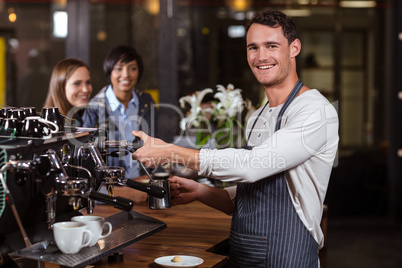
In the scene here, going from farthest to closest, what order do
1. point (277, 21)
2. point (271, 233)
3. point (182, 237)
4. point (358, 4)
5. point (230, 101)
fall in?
point (358, 4), point (230, 101), point (182, 237), point (277, 21), point (271, 233)

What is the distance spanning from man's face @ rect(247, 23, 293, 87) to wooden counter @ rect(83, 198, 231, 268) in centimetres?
63

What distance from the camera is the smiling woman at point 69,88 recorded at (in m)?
3.01

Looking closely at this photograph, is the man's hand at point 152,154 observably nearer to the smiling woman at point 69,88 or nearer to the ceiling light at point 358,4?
the smiling woman at point 69,88

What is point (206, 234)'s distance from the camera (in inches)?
82.4

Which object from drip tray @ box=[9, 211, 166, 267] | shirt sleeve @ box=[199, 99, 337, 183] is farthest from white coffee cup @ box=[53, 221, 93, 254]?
shirt sleeve @ box=[199, 99, 337, 183]

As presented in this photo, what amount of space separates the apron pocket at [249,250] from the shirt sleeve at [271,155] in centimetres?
23

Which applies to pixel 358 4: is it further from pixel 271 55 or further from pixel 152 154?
pixel 152 154

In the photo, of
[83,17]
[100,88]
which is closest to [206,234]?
[100,88]

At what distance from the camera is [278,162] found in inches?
68.4

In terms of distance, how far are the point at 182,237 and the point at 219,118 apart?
0.93 m

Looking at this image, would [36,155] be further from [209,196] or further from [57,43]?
[57,43]

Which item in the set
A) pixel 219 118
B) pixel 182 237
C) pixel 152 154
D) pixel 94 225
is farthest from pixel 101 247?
pixel 219 118

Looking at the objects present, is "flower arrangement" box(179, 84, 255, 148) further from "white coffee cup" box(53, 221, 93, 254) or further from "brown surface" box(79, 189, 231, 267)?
"white coffee cup" box(53, 221, 93, 254)

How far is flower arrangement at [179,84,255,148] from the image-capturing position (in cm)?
282
